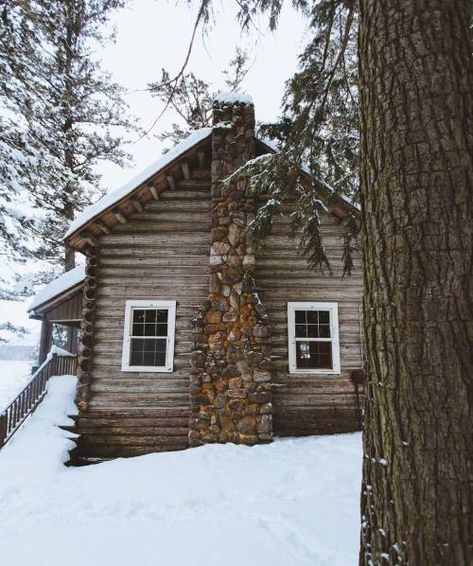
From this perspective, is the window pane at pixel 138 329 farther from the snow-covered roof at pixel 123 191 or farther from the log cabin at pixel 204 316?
the snow-covered roof at pixel 123 191

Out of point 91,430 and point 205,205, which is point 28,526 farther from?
point 205,205

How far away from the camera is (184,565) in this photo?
371 centimetres

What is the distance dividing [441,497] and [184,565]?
269 centimetres

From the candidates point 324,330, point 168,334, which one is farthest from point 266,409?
point 168,334

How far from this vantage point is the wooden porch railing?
8.23m

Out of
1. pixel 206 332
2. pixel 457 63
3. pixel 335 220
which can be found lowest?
pixel 206 332

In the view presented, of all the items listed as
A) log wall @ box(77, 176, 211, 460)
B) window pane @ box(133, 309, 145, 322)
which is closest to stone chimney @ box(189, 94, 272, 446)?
log wall @ box(77, 176, 211, 460)

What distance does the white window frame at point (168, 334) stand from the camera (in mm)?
9148

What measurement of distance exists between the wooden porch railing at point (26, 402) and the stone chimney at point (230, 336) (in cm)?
371

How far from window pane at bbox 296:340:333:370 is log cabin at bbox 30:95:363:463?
0.08ft

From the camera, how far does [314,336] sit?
959 cm

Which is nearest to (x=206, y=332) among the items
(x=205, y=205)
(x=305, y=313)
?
(x=305, y=313)

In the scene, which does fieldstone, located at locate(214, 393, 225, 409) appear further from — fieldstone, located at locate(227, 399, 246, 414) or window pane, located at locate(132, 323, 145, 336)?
window pane, located at locate(132, 323, 145, 336)

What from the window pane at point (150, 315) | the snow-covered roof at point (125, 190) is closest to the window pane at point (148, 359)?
the window pane at point (150, 315)
